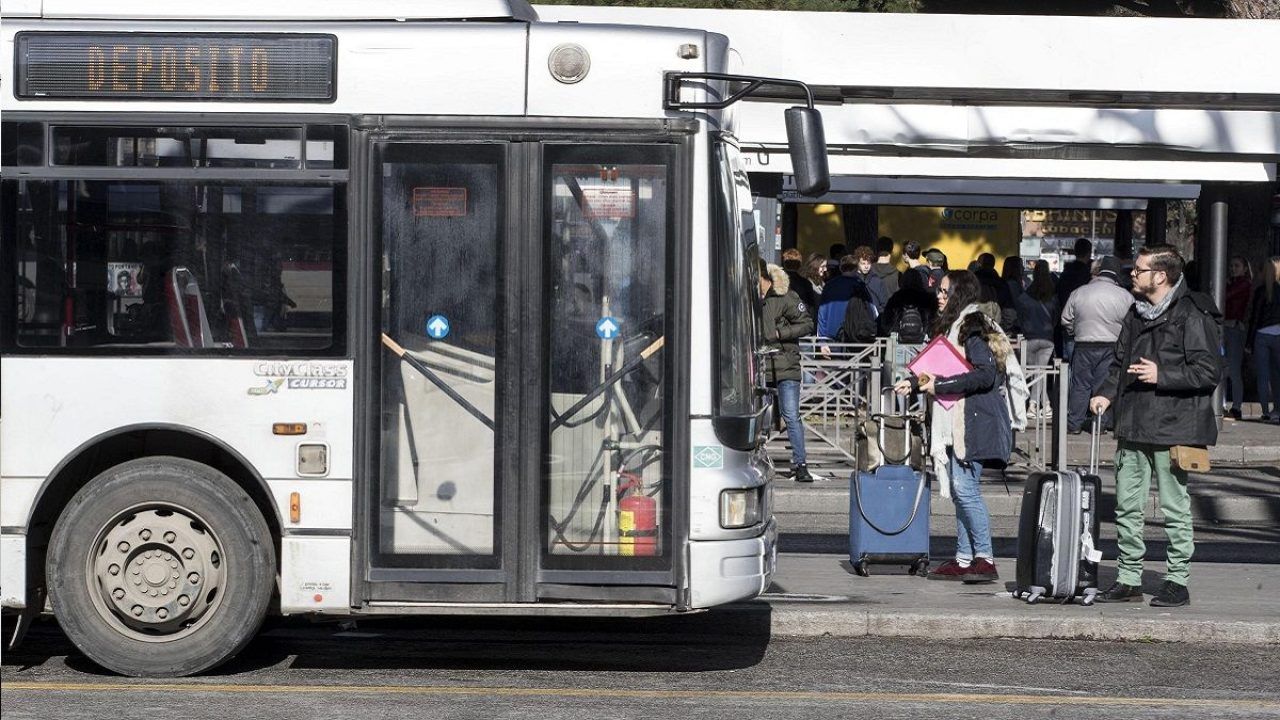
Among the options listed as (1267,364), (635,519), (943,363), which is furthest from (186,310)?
(1267,364)

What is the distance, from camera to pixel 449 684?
296 inches

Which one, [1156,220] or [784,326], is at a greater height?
[1156,220]

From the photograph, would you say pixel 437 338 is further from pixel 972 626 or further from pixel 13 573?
pixel 972 626

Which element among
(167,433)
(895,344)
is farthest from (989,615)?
(895,344)

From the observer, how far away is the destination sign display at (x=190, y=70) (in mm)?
7418

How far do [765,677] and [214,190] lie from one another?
3113 millimetres

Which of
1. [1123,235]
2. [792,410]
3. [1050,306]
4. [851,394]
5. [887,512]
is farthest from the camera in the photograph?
[1123,235]

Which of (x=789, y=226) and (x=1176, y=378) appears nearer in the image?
(x=1176, y=378)

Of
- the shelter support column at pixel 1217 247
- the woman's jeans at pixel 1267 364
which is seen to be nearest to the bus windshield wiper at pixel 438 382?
the shelter support column at pixel 1217 247

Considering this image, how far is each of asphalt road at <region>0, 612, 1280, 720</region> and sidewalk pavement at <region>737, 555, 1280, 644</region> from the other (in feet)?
0.32

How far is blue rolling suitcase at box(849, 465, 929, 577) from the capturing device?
998 cm

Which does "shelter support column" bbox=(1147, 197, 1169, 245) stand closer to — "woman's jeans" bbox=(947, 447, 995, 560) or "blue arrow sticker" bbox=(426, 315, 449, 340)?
"woman's jeans" bbox=(947, 447, 995, 560)

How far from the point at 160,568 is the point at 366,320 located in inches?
53.0

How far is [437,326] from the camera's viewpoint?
739 cm
